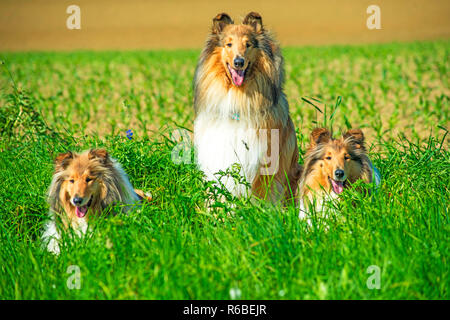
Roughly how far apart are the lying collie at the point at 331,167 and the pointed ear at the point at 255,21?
121 centimetres

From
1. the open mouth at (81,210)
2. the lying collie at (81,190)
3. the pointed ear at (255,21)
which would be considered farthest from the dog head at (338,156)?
the open mouth at (81,210)

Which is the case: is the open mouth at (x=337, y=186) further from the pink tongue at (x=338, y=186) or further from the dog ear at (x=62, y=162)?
the dog ear at (x=62, y=162)

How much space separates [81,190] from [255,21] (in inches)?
94.6

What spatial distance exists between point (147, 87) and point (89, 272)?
10.1m

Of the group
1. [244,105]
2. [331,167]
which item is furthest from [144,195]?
[331,167]

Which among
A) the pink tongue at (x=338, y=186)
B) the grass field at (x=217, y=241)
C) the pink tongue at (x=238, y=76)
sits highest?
the pink tongue at (x=238, y=76)

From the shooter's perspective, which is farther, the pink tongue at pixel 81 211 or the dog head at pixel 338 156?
the dog head at pixel 338 156

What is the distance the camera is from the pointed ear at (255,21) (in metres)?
4.84

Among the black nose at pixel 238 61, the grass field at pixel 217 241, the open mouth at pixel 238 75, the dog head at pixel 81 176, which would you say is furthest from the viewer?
the open mouth at pixel 238 75

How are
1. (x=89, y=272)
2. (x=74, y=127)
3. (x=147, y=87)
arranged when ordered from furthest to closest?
1. (x=147, y=87)
2. (x=74, y=127)
3. (x=89, y=272)

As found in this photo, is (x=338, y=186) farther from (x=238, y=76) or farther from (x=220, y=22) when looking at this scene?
(x=220, y=22)
